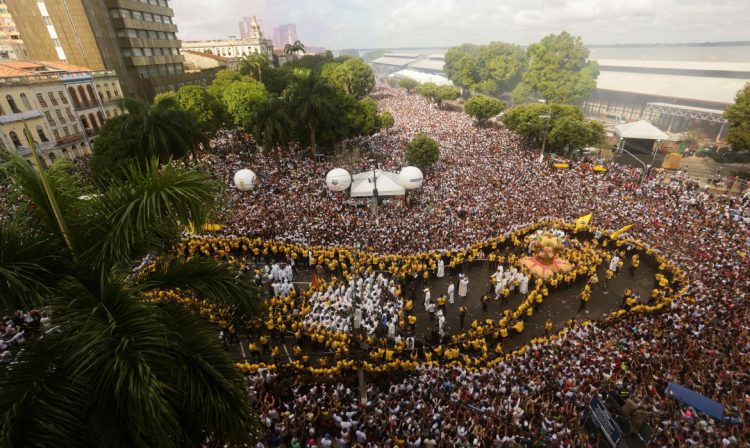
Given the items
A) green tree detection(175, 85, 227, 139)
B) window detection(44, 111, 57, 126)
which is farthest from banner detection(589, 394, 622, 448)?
window detection(44, 111, 57, 126)

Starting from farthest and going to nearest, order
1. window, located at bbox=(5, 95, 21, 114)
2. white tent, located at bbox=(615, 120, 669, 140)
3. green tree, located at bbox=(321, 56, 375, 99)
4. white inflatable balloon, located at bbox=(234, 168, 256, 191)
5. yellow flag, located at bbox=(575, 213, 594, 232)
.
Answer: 1. green tree, located at bbox=(321, 56, 375, 99)
2. white tent, located at bbox=(615, 120, 669, 140)
3. window, located at bbox=(5, 95, 21, 114)
4. white inflatable balloon, located at bbox=(234, 168, 256, 191)
5. yellow flag, located at bbox=(575, 213, 594, 232)

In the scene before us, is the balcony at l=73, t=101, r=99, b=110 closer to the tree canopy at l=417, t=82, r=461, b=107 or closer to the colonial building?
the tree canopy at l=417, t=82, r=461, b=107

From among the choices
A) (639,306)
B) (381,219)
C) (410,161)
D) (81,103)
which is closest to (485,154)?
(410,161)

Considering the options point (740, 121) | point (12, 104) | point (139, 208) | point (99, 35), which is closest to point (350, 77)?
point (99, 35)

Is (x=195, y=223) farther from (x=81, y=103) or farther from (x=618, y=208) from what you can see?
(x=81, y=103)

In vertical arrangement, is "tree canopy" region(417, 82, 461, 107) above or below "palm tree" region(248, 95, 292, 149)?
below

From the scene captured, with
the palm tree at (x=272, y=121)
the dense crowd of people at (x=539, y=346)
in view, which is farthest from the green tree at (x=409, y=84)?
the dense crowd of people at (x=539, y=346)

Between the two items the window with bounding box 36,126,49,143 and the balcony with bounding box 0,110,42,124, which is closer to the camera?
the balcony with bounding box 0,110,42,124
